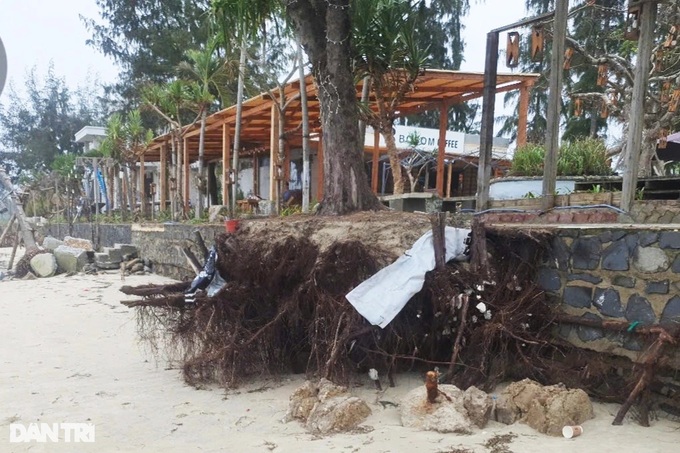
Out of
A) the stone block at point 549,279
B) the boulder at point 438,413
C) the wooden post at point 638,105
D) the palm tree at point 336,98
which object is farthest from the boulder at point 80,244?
the wooden post at point 638,105

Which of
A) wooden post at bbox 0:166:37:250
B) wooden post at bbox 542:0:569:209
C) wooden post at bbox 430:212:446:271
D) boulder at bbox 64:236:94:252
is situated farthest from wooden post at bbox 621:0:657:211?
wooden post at bbox 0:166:37:250

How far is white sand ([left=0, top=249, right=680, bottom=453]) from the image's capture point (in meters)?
3.62

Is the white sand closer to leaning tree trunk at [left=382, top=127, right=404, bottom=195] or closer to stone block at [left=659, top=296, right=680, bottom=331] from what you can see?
stone block at [left=659, top=296, right=680, bottom=331]

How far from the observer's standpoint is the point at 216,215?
13.4 meters

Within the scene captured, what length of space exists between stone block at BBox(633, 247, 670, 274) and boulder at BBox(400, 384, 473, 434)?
1836 millimetres

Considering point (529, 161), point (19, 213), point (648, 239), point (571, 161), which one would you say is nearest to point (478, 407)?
point (648, 239)

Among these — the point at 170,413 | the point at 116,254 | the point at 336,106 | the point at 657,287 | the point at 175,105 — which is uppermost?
the point at 175,105

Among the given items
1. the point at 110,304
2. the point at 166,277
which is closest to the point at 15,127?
the point at 166,277

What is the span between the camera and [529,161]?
8.66 meters

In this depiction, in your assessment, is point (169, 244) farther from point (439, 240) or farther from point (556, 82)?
point (556, 82)

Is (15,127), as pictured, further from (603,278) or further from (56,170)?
(603,278)

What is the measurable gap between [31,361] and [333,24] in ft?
20.0

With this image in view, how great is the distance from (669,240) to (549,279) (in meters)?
1.17

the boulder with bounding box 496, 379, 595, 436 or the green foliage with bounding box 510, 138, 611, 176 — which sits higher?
the green foliage with bounding box 510, 138, 611, 176
